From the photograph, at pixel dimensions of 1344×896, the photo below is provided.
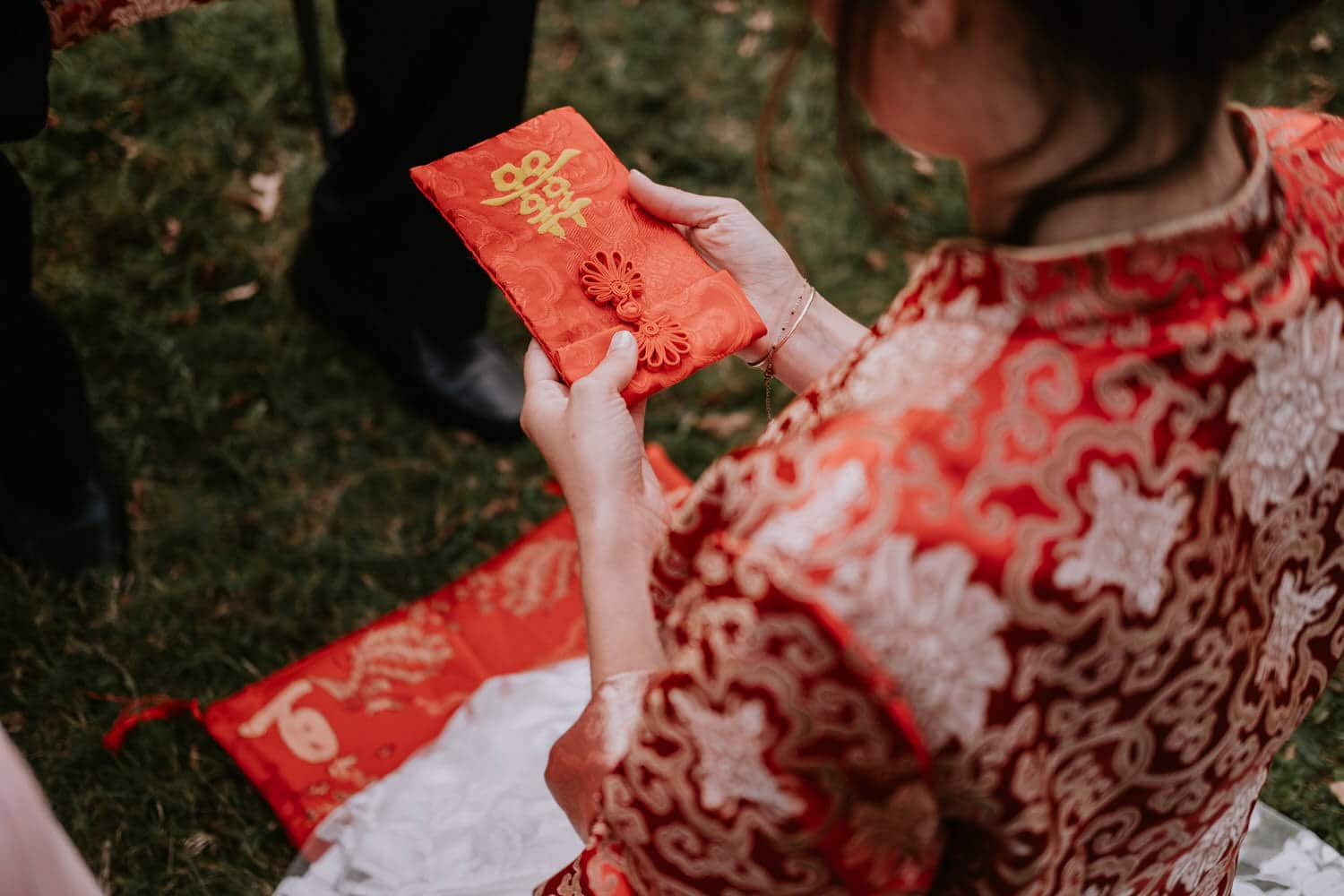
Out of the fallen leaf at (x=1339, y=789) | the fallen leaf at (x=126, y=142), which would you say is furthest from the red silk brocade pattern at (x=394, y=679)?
the fallen leaf at (x=126, y=142)

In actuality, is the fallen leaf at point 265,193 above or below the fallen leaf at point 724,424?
above

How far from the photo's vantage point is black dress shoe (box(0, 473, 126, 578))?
2215 mm

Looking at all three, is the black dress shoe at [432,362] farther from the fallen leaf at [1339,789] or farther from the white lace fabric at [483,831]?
the fallen leaf at [1339,789]

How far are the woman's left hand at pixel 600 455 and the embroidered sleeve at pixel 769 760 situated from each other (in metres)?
0.38

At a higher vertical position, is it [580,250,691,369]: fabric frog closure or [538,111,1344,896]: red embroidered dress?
[538,111,1344,896]: red embroidered dress

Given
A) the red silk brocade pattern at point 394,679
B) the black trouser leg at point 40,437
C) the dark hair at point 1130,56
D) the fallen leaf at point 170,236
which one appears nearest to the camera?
the dark hair at point 1130,56

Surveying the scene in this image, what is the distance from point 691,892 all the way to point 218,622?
1.59m

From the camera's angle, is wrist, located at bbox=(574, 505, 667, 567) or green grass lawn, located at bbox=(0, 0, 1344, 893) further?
green grass lawn, located at bbox=(0, 0, 1344, 893)

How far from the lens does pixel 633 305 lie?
5.50 ft

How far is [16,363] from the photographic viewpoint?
6.79ft

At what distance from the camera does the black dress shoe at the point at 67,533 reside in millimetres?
2215

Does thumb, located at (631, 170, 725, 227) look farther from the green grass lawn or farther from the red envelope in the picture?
the green grass lawn

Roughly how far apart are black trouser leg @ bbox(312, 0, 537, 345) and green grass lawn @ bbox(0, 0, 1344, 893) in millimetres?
279

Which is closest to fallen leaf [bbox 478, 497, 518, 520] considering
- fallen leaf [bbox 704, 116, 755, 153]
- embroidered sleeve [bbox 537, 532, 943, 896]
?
fallen leaf [bbox 704, 116, 755, 153]
